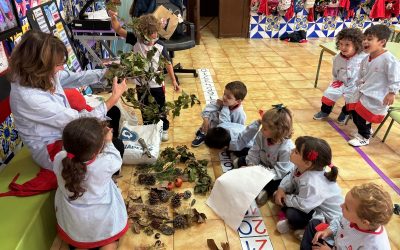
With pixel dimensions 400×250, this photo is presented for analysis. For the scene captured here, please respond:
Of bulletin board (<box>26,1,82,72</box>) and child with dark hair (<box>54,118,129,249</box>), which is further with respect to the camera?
bulletin board (<box>26,1,82,72</box>)

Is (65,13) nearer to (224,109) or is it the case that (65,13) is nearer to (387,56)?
(224,109)

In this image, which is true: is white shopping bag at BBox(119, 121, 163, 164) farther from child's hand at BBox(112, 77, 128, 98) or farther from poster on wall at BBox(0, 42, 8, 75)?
poster on wall at BBox(0, 42, 8, 75)

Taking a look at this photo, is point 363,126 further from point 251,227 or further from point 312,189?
point 251,227

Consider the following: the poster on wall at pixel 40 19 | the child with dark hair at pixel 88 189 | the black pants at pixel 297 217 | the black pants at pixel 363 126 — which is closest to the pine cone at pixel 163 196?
the child with dark hair at pixel 88 189

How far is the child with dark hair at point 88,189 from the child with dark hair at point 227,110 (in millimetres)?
1116

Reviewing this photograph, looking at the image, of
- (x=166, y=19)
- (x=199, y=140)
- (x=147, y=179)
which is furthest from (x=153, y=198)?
(x=166, y=19)

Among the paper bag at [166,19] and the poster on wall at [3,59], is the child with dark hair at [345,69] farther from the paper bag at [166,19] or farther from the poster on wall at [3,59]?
the poster on wall at [3,59]

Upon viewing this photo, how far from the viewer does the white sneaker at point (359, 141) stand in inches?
113

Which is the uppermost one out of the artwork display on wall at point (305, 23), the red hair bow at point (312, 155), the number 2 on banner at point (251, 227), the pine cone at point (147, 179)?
the red hair bow at point (312, 155)

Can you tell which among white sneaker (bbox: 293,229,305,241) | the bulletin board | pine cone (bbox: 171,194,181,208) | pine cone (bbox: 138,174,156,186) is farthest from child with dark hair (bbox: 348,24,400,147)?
the bulletin board

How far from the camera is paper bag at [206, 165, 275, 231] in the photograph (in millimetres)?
1932

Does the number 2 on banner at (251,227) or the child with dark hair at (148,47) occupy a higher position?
the child with dark hair at (148,47)

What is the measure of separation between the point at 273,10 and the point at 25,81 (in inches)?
215

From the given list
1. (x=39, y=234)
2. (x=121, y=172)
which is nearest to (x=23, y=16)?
(x=121, y=172)
